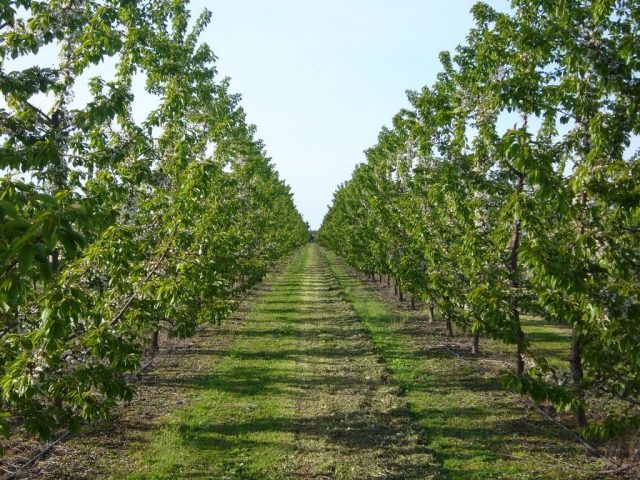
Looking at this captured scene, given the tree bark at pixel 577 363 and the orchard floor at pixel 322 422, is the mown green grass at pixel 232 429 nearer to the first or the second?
the orchard floor at pixel 322 422

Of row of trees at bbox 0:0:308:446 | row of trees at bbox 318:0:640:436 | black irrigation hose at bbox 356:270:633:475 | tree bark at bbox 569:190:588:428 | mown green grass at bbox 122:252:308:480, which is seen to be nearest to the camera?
row of trees at bbox 0:0:308:446

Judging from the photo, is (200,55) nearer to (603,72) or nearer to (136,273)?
(136,273)

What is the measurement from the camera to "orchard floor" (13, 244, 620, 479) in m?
7.34

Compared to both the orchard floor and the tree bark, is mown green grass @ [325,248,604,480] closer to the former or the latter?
the orchard floor

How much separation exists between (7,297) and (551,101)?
751 centimetres

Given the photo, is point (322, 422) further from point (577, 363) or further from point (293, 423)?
point (577, 363)

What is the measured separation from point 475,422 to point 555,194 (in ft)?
16.5

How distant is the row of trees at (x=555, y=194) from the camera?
5.80 m

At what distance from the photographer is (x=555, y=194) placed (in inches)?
228

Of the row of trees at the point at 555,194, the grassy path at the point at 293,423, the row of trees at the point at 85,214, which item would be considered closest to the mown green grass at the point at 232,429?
the grassy path at the point at 293,423

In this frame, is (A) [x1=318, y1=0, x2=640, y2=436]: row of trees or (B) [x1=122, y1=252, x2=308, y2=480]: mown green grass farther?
(B) [x1=122, y1=252, x2=308, y2=480]: mown green grass

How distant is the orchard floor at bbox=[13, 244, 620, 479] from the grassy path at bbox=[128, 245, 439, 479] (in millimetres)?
27

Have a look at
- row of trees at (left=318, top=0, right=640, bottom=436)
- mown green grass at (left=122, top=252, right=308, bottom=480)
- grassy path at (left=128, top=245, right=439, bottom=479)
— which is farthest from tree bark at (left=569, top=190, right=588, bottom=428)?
mown green grass at (left=122, top=252, right=308, bottom=480)

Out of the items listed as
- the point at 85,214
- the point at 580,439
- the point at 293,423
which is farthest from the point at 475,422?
the point at 85,214
